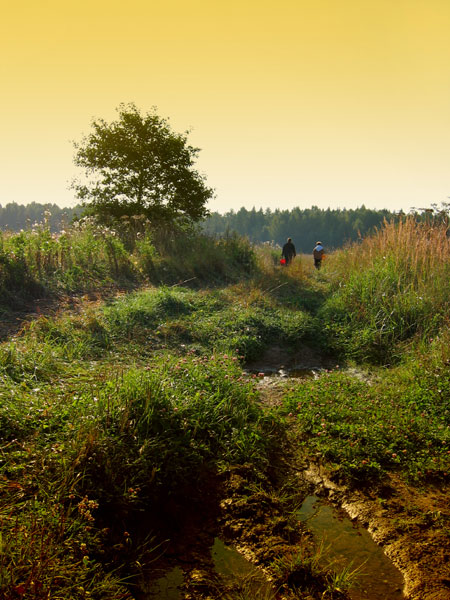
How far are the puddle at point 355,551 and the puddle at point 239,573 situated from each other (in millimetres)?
506

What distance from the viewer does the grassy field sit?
2.60 m

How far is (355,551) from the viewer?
280cm

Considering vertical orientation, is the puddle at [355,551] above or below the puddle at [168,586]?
below

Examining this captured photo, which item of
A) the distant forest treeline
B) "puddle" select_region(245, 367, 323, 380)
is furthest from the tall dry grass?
the distant forest treeline

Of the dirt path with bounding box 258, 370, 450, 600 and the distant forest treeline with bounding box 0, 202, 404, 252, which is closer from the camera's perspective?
the dirt path with bounding box 258, 370, 450, 600

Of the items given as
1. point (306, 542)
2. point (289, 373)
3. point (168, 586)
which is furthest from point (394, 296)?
point (168, 586)

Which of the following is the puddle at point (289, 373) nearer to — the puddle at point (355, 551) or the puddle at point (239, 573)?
the puddle at point (355, 551)

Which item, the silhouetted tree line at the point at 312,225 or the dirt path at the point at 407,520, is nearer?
the dirt path at the point at 407,520

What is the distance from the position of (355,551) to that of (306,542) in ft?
1.09

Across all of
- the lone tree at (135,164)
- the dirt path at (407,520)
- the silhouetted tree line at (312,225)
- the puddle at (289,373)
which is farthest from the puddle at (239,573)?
the silhouetted tree line at (312,225)

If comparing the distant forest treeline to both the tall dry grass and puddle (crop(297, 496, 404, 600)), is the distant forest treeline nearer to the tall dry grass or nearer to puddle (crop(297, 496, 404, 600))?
the tall dry grass

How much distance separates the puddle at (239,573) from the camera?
7.86ft

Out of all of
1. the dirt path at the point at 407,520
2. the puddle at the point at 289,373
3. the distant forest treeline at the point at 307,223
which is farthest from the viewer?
the distant forest treeline at the point at 307,223

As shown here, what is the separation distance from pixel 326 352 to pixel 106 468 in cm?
504
